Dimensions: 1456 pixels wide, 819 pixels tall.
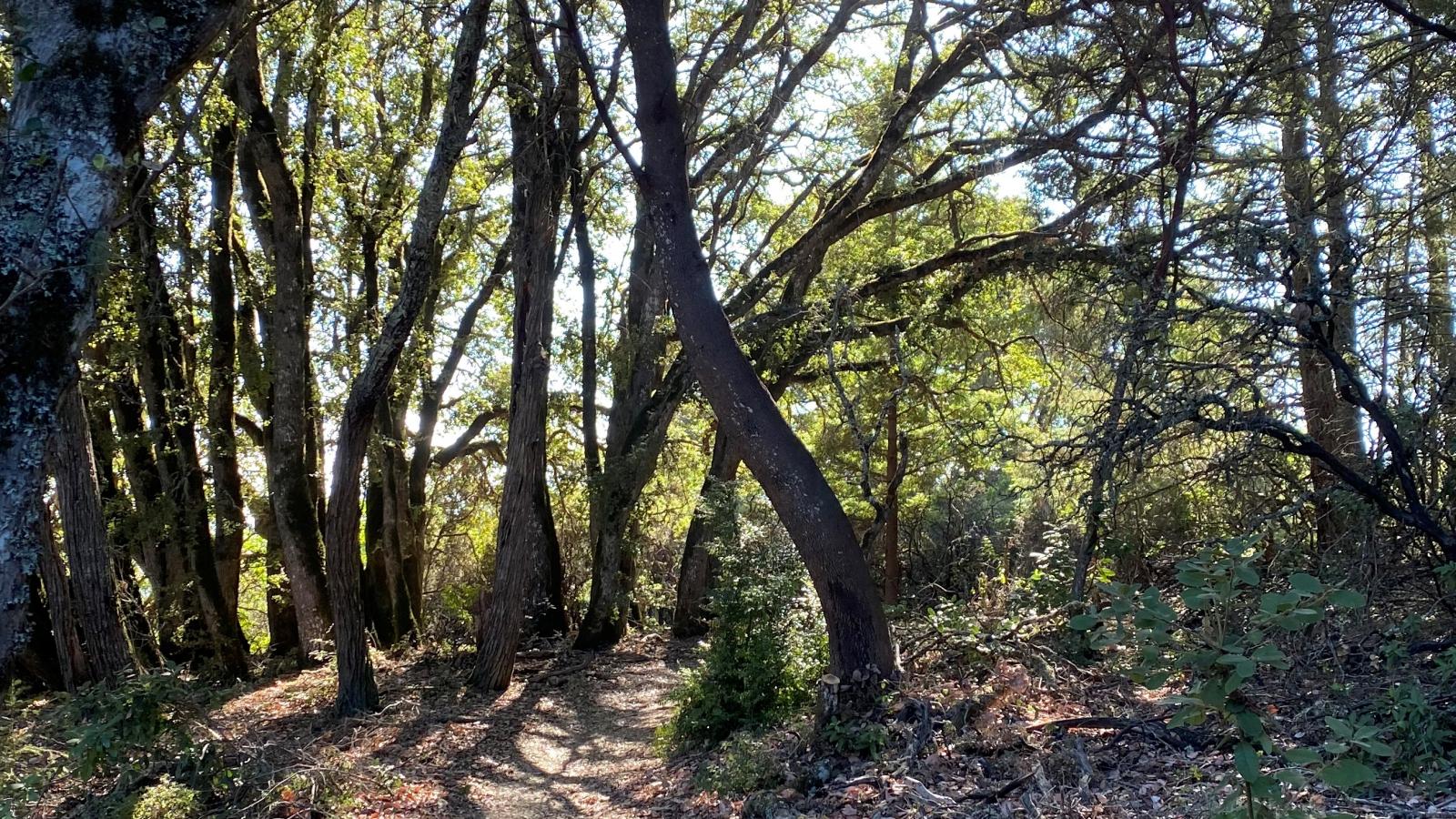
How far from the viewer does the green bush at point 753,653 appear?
285 inches

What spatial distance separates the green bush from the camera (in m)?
7.23

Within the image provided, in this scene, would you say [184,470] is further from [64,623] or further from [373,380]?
[373,380]

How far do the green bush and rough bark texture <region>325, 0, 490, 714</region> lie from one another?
318 centimetres

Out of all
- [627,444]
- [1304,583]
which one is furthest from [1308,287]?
[627,444]

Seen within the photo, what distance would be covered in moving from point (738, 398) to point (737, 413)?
110 mm

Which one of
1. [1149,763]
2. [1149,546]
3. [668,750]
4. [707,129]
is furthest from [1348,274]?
[707,129]

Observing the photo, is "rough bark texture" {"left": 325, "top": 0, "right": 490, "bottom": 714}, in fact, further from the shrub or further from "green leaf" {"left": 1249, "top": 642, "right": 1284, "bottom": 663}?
"green leaf" {"left": 1249, "top": 642, "right": 1284, "bottom": 663}

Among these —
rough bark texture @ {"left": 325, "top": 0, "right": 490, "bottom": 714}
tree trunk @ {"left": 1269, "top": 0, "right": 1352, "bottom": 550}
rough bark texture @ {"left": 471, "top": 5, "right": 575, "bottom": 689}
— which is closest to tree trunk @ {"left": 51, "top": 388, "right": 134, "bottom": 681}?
rough bark texture @ {"left": 325, "top": 0, "right": 490, "bottom": 714}

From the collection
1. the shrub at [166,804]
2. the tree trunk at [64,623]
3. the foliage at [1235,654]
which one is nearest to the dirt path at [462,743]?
the shrub at [166,804]

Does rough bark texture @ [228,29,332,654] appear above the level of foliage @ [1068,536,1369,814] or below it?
above

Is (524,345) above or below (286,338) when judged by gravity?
below

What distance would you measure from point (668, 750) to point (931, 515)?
385 inches

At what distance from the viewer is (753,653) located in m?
7.32

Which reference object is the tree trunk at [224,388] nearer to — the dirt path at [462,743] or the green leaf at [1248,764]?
the dirt path at [462,743]
